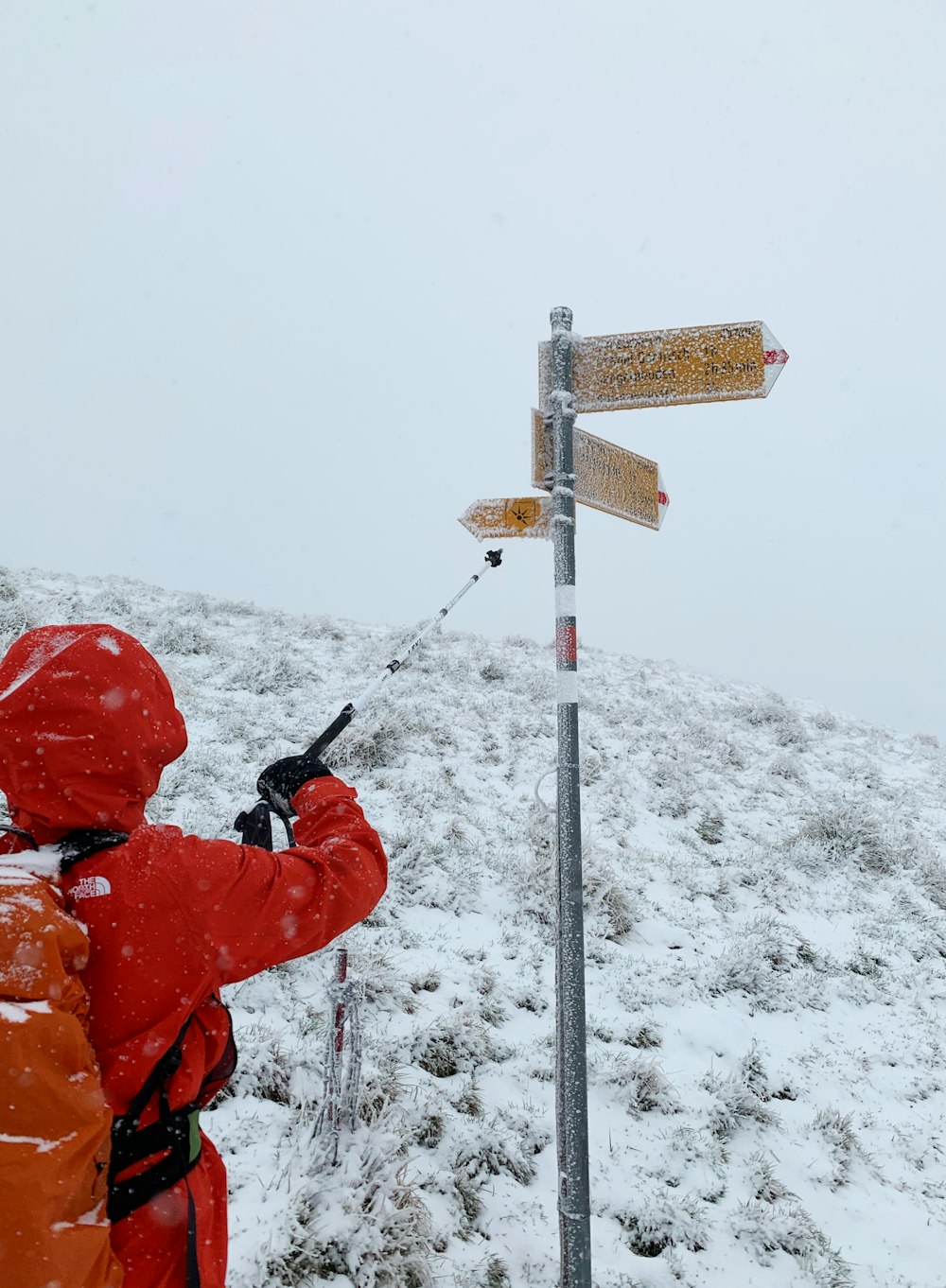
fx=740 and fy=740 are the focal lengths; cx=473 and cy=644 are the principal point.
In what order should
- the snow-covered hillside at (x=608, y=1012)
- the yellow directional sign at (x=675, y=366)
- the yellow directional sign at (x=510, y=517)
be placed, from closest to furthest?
1. the yellow directional sign at (x=675, y=366)
2. the yellow directional sign at (x=510, y=517)
3. the snow-covered hillside at (x=608, y=1012)

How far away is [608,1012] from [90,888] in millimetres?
4514

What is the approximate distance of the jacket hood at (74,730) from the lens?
1564mm

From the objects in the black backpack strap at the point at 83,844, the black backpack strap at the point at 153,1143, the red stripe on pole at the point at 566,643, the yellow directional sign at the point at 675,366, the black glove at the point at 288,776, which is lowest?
the black backpack strap at the point at 153,1143

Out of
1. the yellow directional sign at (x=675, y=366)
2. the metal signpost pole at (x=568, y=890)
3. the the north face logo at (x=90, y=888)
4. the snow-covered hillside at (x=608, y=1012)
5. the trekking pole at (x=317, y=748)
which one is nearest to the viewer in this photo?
the the north face logo at (x=90, y=888)

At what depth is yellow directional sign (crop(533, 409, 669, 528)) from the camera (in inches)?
121

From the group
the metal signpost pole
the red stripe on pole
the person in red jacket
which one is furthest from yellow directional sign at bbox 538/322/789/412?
the person in red jacket

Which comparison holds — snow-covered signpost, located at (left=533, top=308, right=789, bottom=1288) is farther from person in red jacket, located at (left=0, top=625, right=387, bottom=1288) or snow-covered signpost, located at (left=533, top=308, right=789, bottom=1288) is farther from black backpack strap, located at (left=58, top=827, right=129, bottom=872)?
black backpack strap, located at (left=58, top=827, right=129, bottom=872)

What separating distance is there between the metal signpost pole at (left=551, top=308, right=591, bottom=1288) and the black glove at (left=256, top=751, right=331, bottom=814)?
3.50 feet

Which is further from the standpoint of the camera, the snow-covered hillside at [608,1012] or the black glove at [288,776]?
the snow-covered hillside at [608,1012]

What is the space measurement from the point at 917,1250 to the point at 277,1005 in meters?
3.62

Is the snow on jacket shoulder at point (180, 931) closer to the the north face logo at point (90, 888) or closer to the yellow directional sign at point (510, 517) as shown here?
the the north face logo at point (90, 888)

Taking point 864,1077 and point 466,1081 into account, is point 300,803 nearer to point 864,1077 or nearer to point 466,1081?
point 466,1081

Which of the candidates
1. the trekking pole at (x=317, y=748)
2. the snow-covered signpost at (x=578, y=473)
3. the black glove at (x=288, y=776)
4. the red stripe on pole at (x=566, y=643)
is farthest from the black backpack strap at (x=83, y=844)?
the red stripe on pole at (x=566, y=643)

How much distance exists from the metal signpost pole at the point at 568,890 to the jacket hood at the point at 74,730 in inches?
66.6
